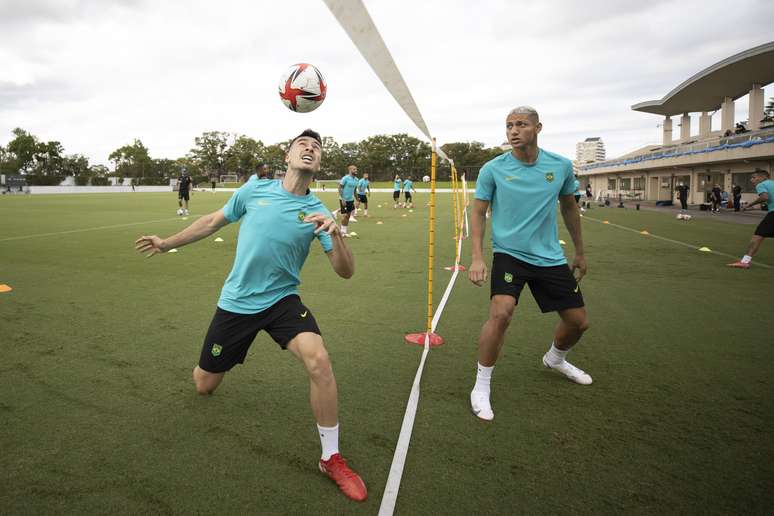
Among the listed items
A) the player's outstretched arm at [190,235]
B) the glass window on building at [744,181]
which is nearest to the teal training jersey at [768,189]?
the player's outstretched arm at [190,235]

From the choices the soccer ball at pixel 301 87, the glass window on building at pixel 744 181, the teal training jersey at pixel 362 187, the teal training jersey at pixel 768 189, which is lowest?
the teal training jersey at pixel 768 189

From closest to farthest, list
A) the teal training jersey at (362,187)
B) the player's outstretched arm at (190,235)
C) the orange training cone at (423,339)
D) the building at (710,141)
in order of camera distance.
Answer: the player's outstretched arm at (190,235), the orange training cone at (423,339), the teal training jersey at (362,187), the building at (710,141)

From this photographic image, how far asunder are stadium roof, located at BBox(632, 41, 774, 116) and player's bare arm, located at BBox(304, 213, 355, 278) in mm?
44711

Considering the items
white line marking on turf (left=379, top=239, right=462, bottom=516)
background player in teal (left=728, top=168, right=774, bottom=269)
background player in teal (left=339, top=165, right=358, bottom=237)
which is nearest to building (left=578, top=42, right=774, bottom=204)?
background player in teal (left=728, top=168, right=774, bottom=269)

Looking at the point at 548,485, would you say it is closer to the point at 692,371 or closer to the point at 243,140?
the point at 692,371

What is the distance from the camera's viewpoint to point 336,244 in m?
2.86

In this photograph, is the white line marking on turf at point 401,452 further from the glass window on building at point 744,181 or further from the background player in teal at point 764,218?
the glass window on building at point 744,181

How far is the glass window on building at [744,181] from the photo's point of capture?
109 feet

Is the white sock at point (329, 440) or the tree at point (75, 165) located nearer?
the white sock at point (329, 440)

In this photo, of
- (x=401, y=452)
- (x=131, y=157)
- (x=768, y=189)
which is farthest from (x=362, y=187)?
(x=131, y=157)

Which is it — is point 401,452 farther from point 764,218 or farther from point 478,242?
point 764,218

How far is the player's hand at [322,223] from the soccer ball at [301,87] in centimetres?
116

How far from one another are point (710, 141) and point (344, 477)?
43.8 m

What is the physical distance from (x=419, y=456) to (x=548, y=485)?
77cm
